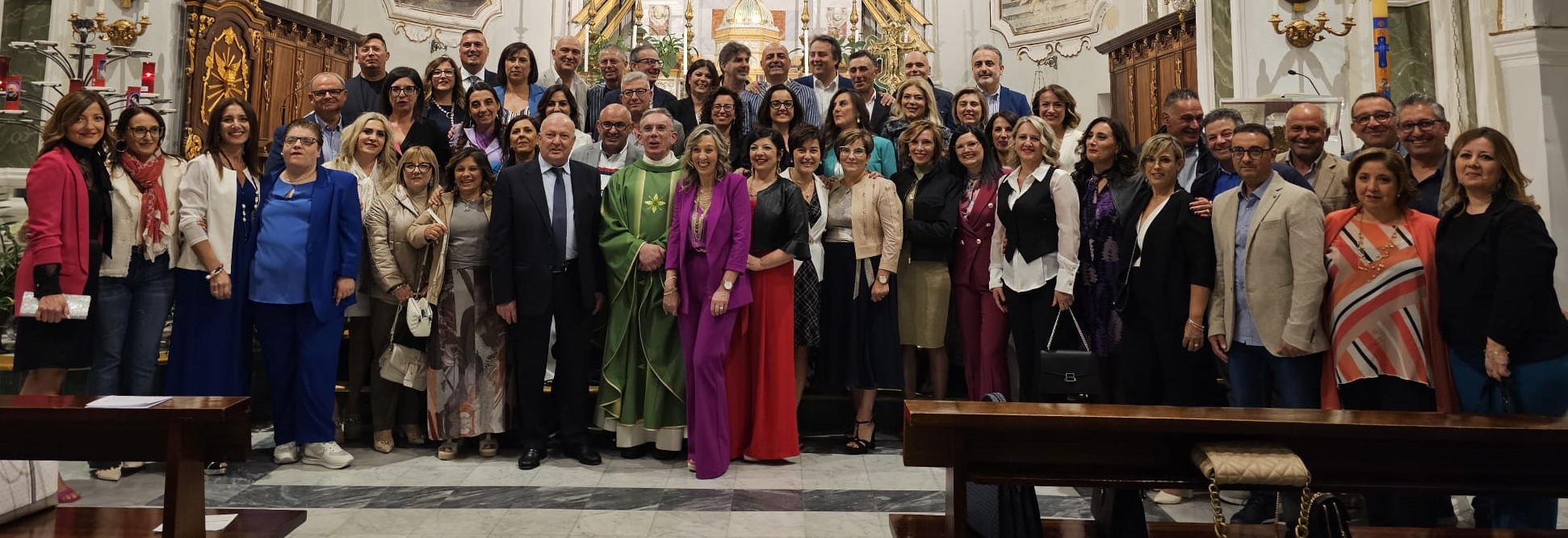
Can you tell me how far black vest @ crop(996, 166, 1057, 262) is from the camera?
4.15m

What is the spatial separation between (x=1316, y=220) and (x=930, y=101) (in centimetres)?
216

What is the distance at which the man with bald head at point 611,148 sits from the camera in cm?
486

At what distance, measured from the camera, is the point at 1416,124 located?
371 cm

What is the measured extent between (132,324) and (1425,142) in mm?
5137

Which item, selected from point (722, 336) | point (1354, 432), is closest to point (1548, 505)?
point (1354, 432)

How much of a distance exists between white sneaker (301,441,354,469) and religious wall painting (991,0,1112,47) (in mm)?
9009

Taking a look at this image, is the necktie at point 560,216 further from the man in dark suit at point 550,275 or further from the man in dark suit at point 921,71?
the man in dark suit at point 921,71

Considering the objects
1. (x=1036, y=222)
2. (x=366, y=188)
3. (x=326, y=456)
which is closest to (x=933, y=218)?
(x=1036, y=222)

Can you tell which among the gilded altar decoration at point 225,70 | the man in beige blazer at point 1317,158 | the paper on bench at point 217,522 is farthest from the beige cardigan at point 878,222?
the gilded altar decoration at point 225,70

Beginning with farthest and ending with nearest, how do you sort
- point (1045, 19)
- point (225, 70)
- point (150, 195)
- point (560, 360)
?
A: point (1045, 19) < point (225, 70) < point (560, 360) < point (150, 195)

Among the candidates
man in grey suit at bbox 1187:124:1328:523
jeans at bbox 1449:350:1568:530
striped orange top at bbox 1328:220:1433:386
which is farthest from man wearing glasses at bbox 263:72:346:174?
jeans at bbox 1449:350:1568:530

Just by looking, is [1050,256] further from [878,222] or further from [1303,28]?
[1303,28]

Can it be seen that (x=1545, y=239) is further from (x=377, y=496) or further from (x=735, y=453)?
(x=377, y=496)

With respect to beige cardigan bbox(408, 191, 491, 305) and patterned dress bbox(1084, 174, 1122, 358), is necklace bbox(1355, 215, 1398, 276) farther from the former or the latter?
beige cardigan bbox(408, 191, 491, 305)
